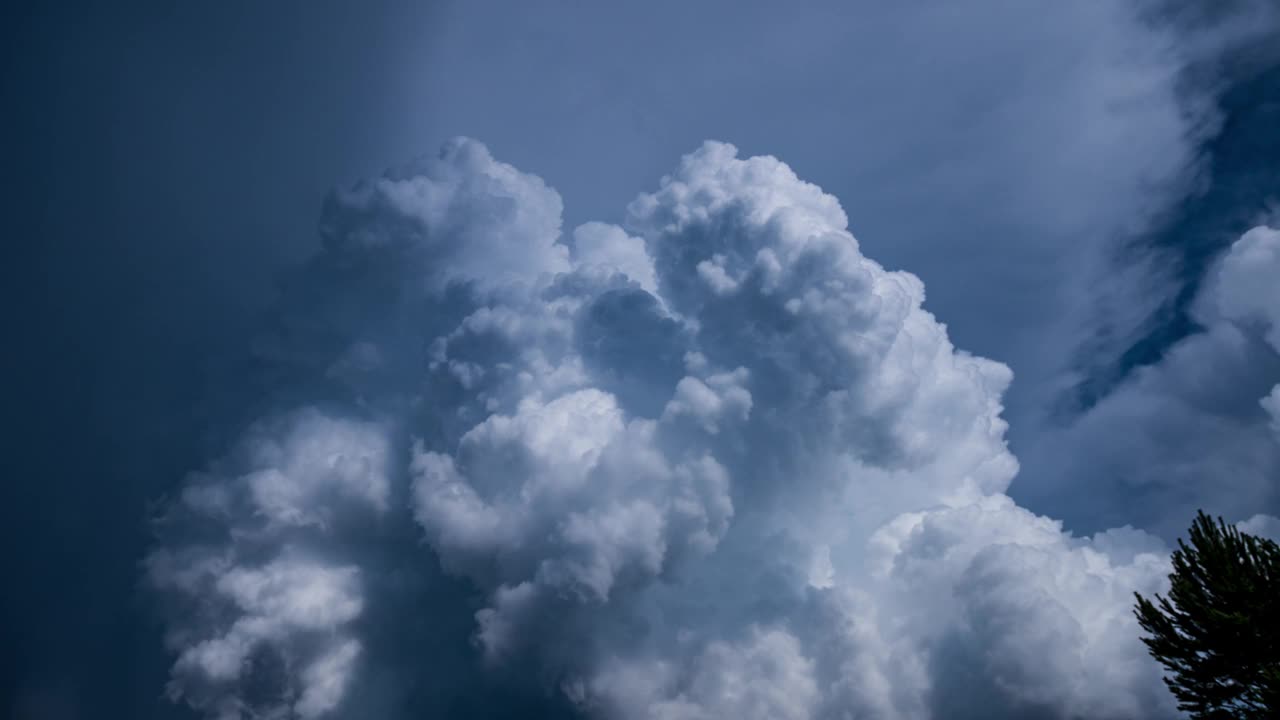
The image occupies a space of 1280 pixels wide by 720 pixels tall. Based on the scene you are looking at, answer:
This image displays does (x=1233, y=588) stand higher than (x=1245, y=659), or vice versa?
(x=1233, y=588)

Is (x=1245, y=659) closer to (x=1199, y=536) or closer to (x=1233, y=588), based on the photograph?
(x=1233, y=588)

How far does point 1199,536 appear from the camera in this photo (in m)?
28.4

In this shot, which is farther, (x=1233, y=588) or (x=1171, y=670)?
(x=1171, y=670)

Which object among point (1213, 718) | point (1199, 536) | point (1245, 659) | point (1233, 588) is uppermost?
point (1199, 536)

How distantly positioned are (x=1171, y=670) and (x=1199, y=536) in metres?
6.37

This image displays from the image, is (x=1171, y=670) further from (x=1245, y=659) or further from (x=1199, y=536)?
(x=1199, y=536)

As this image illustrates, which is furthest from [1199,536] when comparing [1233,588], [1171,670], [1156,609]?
[1171,670]


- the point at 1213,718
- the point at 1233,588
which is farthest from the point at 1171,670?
the point at 1233,588

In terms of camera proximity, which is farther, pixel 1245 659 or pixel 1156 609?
pixel 1156 609

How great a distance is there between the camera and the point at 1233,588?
26.9 m

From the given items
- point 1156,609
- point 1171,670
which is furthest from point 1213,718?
point 1156,609

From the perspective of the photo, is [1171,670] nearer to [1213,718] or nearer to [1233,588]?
[1213,718]

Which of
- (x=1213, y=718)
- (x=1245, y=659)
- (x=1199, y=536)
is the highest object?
(x=1199, y=536)

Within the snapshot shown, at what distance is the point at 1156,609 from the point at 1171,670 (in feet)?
8.55
